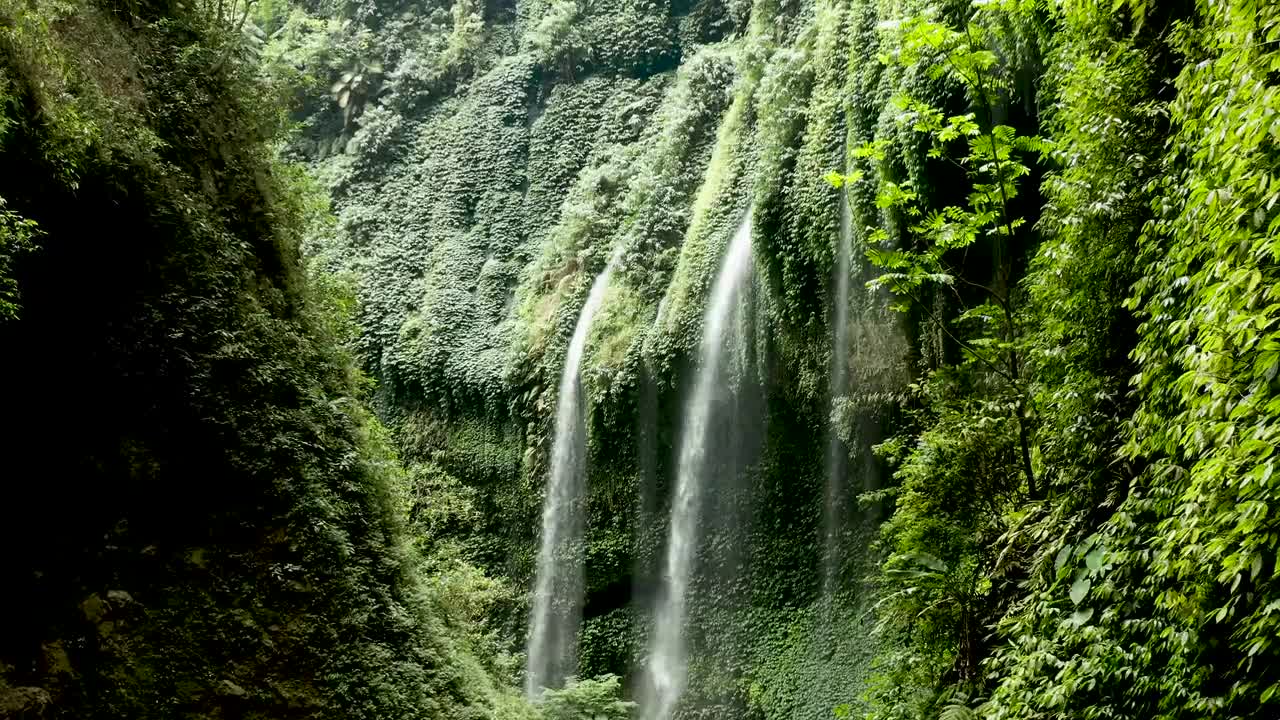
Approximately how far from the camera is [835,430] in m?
11.5

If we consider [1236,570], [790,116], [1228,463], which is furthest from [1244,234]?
[790,116]

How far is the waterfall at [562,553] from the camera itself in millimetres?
14562

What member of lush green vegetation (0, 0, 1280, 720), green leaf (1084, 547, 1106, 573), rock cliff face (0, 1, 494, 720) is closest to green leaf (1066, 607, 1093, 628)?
lush green vegetation (0, 0, 1280, 720)

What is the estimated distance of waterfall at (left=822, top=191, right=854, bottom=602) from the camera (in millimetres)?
10938

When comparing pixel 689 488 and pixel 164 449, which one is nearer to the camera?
pixel 164 449

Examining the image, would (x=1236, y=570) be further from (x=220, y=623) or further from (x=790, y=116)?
(x=790, y=116)

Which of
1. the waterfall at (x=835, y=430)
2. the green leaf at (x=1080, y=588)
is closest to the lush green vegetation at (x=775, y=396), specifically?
the green leaf at (x=1080, y=588)

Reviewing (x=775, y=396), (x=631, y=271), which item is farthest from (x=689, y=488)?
(x=631, y=271)

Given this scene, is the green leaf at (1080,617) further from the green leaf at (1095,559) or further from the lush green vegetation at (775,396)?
the green leaf at (1095,559)

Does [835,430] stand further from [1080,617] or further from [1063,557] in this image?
[1080,617]

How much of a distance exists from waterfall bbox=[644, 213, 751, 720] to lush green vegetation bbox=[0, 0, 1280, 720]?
0.32 meters

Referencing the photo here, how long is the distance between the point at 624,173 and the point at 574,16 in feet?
18.3

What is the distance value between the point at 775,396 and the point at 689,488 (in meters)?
2.05

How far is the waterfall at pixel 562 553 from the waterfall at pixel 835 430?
4.67 metres
